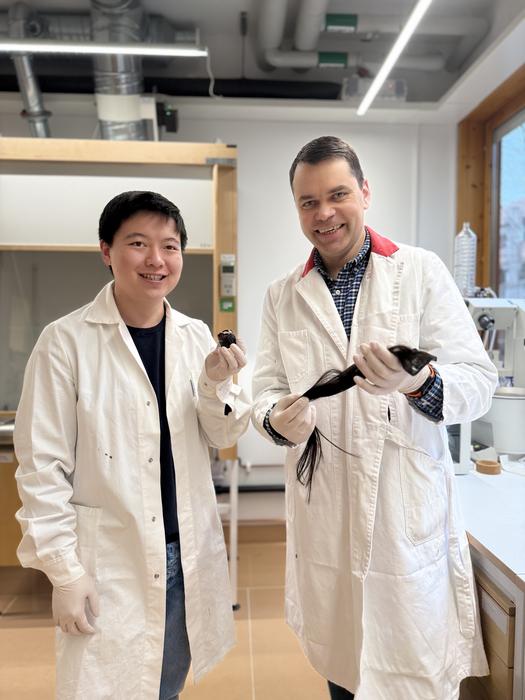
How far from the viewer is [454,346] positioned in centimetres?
131

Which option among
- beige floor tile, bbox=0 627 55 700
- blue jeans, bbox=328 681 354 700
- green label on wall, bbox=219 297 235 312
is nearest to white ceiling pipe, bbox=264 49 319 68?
green label on wall, bbox=219 297 235 312

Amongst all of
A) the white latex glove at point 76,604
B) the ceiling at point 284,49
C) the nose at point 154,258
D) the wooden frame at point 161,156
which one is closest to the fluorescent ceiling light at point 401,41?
the ceiling at point 284,49

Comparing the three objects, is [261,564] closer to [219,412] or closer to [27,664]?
[27,664]

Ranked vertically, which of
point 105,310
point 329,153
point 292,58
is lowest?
point 105,310

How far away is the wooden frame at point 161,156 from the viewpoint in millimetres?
2934

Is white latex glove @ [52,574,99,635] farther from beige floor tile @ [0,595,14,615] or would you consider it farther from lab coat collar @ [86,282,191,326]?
beige floor tile @ [0,595,14,615]

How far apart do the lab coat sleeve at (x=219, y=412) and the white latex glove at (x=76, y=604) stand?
A: 0.46m

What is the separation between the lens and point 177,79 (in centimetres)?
349

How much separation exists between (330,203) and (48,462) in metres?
0.93

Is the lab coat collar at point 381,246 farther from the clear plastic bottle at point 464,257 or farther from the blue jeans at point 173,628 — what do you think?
the clear plastic bottle at point 464,257

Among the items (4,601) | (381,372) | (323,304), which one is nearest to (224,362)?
(323,304)

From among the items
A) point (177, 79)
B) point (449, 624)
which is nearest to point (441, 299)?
point (449, 624)

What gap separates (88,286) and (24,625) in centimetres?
195

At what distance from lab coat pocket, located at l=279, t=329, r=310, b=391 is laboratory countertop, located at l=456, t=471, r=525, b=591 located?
68 centimetres
